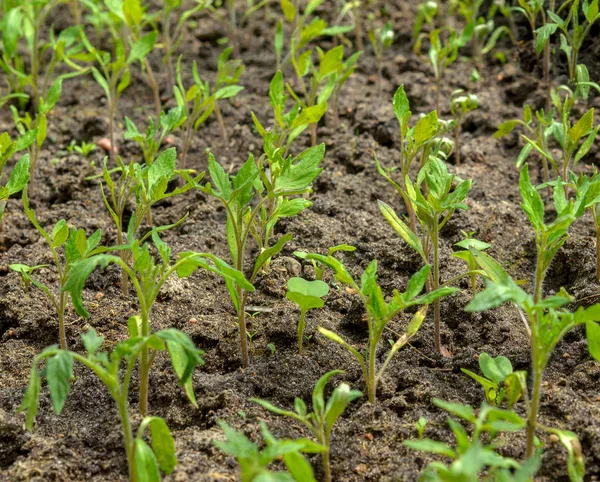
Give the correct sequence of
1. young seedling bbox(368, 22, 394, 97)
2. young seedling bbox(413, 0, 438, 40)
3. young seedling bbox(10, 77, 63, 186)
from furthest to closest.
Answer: young seedling bbox(413, 0, 438, 40) < young seedling bbox(368, 22, 394, 97) < young seedling bbox(10, 77, 63, 186)

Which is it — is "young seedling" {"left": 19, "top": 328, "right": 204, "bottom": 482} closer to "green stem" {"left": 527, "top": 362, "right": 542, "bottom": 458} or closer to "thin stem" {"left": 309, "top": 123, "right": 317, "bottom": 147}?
"green stem" {"left": 527, "top": 362, "right": 542, "bottom": 458}

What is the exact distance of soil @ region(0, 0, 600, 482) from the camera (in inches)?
76.7

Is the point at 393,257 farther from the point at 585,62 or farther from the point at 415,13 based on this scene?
the point at 415,13

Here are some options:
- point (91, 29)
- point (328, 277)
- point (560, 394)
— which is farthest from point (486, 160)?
point (91, 29)

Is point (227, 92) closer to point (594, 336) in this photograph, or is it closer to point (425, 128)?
point (425, 128)

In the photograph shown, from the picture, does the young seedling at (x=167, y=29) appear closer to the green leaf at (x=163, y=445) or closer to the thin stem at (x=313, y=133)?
the thin stem at (x=313, y=133)

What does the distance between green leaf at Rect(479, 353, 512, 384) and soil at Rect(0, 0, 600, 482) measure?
0.42 ft

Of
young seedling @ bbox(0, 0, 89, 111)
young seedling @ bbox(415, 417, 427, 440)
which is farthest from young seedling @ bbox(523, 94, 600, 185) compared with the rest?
young seedling @ bbox(0, 0, 89, 111)

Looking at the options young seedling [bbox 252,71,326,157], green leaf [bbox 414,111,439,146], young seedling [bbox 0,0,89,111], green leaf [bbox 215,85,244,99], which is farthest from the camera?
young seedling [bbox 0,0,89,111]

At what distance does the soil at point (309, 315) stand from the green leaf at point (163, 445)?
0.17 ft

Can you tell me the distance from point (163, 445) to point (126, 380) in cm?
17

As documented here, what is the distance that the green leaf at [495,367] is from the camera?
6.57 ft

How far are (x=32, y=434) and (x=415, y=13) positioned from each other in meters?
3.37

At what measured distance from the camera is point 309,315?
241cm
